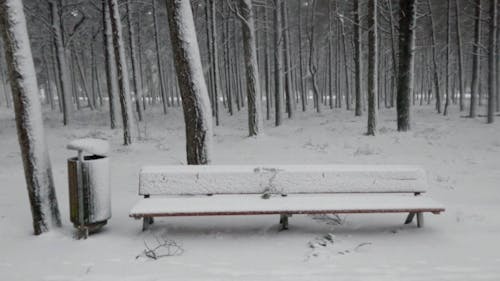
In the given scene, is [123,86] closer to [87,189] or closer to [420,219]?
[87,189]

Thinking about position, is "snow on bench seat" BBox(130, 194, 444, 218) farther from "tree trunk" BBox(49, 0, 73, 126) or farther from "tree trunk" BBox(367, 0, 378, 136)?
"tree trunk" BBox(49, 0, 73, 126)

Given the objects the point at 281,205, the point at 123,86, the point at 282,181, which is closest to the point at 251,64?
the point at 123,86

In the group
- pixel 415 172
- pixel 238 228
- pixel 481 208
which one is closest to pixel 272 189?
pixel 238 228

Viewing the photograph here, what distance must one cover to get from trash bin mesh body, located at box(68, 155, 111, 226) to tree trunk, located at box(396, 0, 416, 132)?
38.6 ft

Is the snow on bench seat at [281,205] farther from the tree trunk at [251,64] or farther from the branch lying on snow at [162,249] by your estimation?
the tree trunk at [251,64]

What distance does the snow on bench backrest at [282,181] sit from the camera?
5.00m

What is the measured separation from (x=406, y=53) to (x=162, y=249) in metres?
12.2

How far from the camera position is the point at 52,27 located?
18469mm

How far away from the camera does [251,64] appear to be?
13.3m

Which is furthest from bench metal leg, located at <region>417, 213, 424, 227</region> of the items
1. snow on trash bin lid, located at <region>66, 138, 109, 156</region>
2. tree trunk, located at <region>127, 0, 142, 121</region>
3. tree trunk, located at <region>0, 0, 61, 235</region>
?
tree trunk, located at <region>127, 0, 142, 121</region>

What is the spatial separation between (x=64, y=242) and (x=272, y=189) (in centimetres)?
271

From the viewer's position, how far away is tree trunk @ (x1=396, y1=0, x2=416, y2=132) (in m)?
13.4

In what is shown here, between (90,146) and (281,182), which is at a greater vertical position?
(90,146)

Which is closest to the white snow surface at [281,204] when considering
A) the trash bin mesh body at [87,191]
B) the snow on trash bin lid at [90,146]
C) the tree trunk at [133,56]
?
the trash bin mesh body at [87,191]
